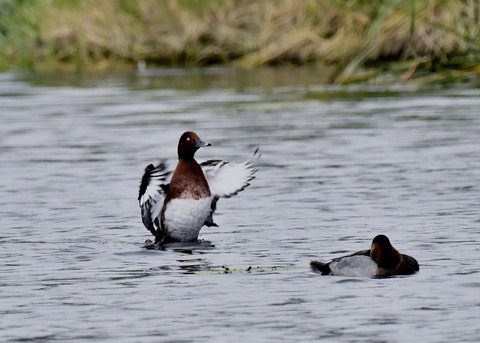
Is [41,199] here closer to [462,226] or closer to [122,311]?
[462,226]

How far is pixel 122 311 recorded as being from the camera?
841cm

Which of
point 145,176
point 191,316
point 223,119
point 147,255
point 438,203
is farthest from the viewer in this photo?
point 223,119

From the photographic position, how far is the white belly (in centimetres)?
1098

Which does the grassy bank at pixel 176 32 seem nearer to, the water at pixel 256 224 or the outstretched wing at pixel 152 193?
the water at pixel 256 224

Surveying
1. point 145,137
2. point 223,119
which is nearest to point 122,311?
point 145,137

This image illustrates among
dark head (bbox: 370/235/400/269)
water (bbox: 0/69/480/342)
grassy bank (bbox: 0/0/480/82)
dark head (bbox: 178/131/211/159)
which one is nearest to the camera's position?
water (bbox: 0/69/480/342)

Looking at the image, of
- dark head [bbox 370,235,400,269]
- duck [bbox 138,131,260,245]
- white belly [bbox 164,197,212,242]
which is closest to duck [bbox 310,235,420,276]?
dark head [bbox 370,235,400,269]

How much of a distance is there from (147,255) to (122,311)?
2.22 m

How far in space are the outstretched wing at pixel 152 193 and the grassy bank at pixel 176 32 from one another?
19038 millimetres

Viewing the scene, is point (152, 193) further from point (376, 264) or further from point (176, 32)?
point (176, 32)

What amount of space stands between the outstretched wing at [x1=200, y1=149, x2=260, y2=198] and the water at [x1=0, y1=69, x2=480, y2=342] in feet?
1.06

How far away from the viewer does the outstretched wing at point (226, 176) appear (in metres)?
11.4

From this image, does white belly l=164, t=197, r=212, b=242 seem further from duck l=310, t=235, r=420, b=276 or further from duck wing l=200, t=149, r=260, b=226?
duck l=310, t=235, r=420, b=276

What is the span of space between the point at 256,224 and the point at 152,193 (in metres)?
1.00
